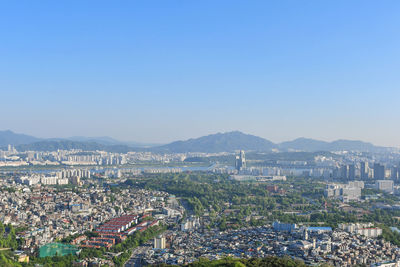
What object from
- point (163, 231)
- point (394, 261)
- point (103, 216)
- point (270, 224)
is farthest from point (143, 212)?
point (394, 261)

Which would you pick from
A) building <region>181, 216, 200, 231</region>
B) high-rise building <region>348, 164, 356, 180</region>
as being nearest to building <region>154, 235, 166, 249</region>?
building <region>181, 216, 200, 231</region>

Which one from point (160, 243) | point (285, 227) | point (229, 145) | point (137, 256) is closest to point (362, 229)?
point (285, 227)

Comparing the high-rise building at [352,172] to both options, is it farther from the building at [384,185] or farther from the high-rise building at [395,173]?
the building at [384,185]

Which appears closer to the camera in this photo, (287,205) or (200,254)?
(200,254)

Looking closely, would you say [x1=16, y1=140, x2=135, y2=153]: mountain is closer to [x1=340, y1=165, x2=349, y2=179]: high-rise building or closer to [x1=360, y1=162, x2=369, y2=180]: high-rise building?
[x1=340, y1=165, x2=349, y2=179]: high-rise building

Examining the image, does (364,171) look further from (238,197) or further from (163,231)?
(163,231)

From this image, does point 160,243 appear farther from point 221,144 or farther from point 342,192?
point 221,144

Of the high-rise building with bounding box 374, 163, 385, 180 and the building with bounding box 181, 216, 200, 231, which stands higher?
the high-rise building with bounding box 374, 163, 385, 180
